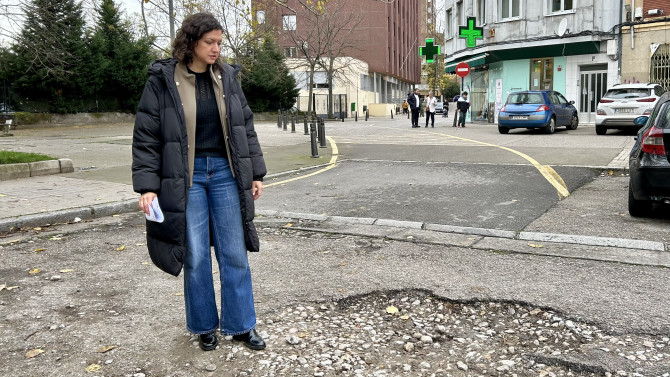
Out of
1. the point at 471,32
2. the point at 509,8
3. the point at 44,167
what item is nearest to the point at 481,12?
the point at 509,8

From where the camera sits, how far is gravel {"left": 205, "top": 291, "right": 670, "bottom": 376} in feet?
10.3

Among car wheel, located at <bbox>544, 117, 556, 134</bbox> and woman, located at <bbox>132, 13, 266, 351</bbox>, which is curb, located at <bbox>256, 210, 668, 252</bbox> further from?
car wheel, located at <bbox>544, 117, 556, 134</bbox>

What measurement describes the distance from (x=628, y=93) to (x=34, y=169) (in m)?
17.7

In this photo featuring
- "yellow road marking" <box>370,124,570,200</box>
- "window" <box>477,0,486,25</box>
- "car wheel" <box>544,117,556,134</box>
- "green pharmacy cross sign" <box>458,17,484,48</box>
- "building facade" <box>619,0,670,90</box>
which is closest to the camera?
"yellow road marking" <box>370,124,570,200</box>

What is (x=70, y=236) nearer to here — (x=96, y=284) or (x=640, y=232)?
(x=96, y=284)

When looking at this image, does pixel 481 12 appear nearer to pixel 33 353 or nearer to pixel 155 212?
pixel 155 212

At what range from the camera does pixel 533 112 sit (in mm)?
20750

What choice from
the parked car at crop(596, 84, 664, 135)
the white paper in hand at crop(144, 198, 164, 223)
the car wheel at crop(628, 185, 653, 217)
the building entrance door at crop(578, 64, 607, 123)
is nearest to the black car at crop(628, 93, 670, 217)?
the car wheel at crop(628, 185, 653, 217)

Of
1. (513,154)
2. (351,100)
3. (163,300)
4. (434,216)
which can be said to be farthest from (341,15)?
(163,300)

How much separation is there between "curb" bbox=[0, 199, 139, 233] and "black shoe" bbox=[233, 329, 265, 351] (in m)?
4.40

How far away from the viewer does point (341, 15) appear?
47000 mm

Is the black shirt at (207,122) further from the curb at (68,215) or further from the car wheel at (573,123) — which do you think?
the car wheel at (573,123)

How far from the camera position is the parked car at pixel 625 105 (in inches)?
757

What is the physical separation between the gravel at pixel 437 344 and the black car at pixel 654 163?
3.19m
